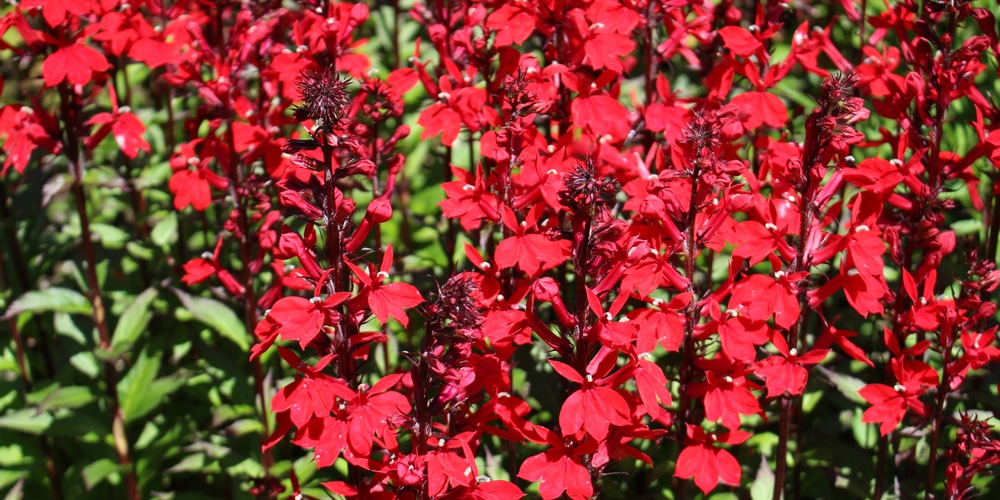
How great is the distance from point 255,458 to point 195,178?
1.06 m

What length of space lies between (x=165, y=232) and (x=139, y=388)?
69cm

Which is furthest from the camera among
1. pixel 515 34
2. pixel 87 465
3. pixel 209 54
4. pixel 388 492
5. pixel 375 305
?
pixel 87 465

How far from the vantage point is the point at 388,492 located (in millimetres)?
2342

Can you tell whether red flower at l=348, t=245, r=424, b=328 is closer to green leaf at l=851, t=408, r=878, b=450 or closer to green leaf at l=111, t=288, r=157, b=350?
green leaf at l=111, t=288, r=157, b=350

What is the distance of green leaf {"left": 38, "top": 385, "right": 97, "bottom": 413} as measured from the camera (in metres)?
3.36

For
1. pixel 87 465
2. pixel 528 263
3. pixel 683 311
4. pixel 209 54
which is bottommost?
pixel 87 465

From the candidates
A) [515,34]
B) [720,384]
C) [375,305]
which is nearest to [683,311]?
[720,384]

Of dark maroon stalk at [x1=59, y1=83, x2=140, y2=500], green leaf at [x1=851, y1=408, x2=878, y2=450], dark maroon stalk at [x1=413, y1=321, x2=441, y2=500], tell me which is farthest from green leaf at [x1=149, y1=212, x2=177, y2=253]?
green leaf at [x1=851, y1=408, x2=878, y2=450]

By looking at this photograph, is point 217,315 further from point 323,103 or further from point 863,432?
point 863,432

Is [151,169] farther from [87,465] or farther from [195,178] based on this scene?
[87,465]

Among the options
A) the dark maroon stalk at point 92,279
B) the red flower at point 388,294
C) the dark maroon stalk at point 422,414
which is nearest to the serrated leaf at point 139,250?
the dark maroon stalk at point 92,279

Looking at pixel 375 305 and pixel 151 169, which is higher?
pixel 375 305

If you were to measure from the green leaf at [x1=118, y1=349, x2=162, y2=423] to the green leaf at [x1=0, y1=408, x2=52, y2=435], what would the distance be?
0.90ft

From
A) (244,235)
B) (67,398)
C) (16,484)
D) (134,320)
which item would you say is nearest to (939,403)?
(244,235)
